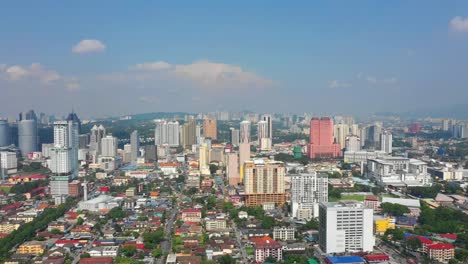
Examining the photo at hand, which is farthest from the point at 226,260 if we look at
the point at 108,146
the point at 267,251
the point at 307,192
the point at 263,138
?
the point at 263,138

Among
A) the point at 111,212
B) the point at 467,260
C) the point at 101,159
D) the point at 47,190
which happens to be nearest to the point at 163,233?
the point at 111,212

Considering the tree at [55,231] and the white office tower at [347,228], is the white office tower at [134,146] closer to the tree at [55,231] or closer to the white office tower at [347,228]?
the tree at [55,231]

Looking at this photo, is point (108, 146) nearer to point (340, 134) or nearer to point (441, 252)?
point (340, 134)

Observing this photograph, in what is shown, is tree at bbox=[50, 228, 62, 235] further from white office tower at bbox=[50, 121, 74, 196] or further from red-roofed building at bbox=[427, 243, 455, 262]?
red-roofed building at bbox=[427, 243, 455, 262]

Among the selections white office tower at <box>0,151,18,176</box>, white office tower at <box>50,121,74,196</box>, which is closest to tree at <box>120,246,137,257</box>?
white office tower at <box>50,121,74,196</box>

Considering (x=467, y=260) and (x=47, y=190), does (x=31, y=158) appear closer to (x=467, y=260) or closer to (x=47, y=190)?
(x=47, y=190)
